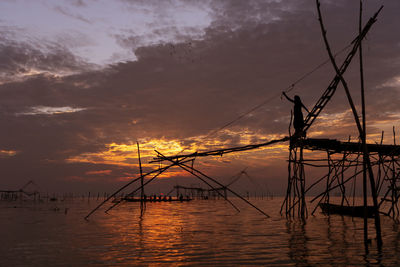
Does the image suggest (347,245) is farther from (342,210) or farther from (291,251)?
(342,210)

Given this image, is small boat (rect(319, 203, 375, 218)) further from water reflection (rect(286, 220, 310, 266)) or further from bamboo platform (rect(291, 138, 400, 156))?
water reflection (rect(286, 220, 310, 266))

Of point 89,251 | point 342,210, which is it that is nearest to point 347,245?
point 89,251

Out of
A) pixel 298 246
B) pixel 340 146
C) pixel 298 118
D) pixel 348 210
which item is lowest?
pixel 348 210

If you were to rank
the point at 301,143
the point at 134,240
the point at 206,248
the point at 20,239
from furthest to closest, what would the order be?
the point at 301,143 → the point at 20,239 → the point at 134,240 → the point at 206,248

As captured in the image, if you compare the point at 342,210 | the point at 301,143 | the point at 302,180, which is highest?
the point at 301,143

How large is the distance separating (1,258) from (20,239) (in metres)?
5.07

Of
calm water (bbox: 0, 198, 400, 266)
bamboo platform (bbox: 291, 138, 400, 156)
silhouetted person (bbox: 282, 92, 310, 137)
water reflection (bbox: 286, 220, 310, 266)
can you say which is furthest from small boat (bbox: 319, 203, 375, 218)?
silhouetted person (bbox: 282, 92, 310, 137)

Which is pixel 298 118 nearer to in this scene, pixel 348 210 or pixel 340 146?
pixel 340 146

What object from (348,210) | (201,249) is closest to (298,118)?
(201,249)

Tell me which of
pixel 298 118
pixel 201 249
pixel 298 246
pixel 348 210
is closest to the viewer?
pixel 201 249

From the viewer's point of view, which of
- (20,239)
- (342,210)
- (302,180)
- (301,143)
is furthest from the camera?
(342,210)

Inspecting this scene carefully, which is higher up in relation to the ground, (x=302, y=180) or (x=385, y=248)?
(x=302, y=180)

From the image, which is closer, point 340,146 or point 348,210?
point 340,146

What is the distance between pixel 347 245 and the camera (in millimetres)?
13062
